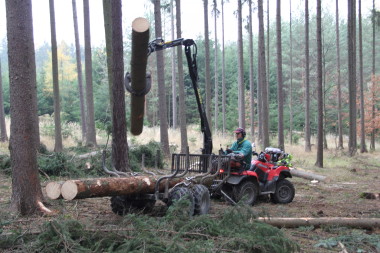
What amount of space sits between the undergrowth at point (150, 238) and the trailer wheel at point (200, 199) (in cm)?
125

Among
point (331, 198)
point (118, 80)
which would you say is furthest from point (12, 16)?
point (331, 198)

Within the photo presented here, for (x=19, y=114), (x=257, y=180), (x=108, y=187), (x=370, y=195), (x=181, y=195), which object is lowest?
(x=370, y=195)

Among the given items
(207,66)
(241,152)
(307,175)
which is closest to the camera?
(241,152)

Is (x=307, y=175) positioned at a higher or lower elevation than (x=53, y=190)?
lower

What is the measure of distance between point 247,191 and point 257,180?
0.45 m

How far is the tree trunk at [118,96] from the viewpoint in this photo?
1002cm

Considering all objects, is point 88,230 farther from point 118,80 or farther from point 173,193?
point 118,80

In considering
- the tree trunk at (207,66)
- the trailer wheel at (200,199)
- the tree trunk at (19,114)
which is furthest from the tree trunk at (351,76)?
the tree trunk at (19,114)

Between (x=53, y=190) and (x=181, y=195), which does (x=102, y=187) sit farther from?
(x=181, y=195)

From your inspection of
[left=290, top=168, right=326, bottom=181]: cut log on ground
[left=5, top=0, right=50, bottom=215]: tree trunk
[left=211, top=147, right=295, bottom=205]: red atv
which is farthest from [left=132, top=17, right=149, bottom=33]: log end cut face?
[left=290, top=168, right=326, bottom=181]: cut log on ground

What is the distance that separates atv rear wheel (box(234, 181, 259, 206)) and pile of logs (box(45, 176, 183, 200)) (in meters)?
2.03

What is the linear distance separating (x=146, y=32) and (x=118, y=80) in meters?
3.51

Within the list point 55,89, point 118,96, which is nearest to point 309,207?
point 118,96

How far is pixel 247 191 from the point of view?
968cm
